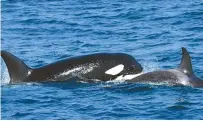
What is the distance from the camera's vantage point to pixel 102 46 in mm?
29188

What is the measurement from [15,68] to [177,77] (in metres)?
5.50

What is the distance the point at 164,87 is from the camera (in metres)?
20.3

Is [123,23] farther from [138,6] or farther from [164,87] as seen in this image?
[164,87]

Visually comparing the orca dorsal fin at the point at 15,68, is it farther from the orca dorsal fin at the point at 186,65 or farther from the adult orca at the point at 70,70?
the orca dorsal fin at the point at 186,65

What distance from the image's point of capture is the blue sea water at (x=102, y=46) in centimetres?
1806

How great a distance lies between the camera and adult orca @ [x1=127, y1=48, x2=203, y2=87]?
20.4 metres

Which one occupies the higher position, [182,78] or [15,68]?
[15,68]

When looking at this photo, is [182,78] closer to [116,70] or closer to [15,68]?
[116,70]

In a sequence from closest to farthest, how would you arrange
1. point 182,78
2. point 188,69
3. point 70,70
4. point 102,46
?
1. point 182,78
2. point 188,69
3. point 70,70
4. point 102,46

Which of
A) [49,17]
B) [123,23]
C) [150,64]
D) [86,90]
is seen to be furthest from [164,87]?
[49,17]

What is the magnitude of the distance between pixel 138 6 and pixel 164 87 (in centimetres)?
2044

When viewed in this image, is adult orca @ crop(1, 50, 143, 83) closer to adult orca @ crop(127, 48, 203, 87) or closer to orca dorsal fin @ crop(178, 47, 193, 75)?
adult orca @ crop(127, 48, 203, 87)

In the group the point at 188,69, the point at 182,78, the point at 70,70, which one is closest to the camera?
the point at 182,78

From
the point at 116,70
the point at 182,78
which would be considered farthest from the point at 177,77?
the point at 116,70
